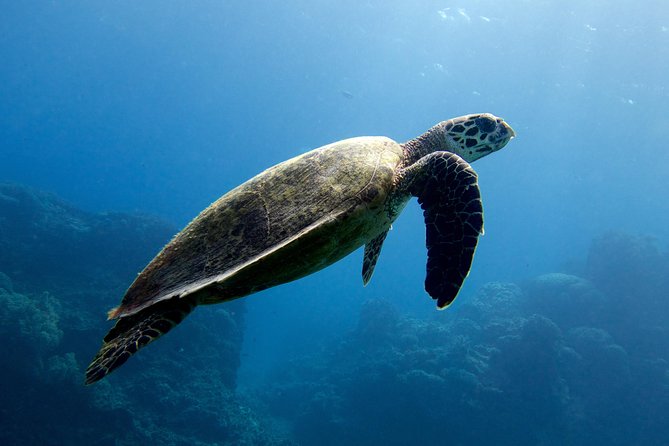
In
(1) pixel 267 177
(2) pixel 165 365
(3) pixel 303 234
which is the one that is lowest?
(2) pixel 165 365

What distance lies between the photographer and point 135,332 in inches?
110

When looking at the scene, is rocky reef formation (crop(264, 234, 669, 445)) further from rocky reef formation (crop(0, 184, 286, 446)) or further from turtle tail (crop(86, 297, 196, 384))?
turtle tail (crop(86, 297, 196, 384))

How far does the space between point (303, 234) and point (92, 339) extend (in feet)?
42.8

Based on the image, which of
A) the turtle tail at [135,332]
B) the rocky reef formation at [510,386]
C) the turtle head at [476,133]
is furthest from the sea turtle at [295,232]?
the rocky reef formation at [510,386]

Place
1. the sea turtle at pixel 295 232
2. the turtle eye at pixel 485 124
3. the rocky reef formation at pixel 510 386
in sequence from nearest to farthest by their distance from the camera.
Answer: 1. the sea turtle at pixel 295 232
2. the turtle eye at pixel 485 124
3. the rocky reef formation at pixel 510 386

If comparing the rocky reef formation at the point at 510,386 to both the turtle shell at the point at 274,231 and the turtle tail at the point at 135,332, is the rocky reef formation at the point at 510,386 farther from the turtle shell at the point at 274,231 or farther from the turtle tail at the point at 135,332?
the turtle tail at the point at 135,332

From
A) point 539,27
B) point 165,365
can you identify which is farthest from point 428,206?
point 539,27

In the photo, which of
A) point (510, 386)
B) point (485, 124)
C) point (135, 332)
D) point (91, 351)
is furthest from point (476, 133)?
point (510, 386)

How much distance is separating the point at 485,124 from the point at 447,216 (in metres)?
1.69

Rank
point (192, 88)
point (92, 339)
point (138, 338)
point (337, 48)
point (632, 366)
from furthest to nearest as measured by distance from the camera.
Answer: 1. point (192, 88)
2. point (337, 48)
3. point (632, 366)
4. point (92, 339)
5. point (138, 338)

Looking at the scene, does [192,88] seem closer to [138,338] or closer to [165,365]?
[165,365]

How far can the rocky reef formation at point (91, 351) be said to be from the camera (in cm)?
978

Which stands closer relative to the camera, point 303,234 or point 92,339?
point 303,234

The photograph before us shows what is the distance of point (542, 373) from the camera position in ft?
50.9
